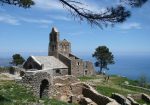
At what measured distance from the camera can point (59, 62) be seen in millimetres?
72375

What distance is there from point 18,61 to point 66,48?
1887cm

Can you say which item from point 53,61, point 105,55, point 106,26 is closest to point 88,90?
point 106,26

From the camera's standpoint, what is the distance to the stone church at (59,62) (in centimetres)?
6766

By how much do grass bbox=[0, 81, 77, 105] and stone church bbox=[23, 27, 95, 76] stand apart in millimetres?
33500

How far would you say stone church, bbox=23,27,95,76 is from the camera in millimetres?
67656

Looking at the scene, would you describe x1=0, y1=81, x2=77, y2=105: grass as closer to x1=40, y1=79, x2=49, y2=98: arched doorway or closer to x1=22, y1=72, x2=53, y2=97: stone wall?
x1=22, y1=72, x2=53, y2=97: stone wall

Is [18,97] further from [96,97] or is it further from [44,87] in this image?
[96,97]

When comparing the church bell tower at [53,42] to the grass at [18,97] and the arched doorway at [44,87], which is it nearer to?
the arched doorway at [44,87]

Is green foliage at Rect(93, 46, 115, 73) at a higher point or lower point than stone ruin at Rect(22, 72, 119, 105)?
higher

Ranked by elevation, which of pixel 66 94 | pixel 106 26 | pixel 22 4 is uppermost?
pixel 22 4

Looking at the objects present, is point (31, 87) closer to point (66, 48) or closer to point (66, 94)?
point (66, 94)

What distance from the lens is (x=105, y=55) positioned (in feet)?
306

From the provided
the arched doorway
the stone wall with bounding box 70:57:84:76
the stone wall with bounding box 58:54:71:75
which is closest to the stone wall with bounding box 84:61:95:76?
the stone wall with bounding box 70:57:84:76

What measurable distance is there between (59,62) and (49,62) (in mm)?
3776
